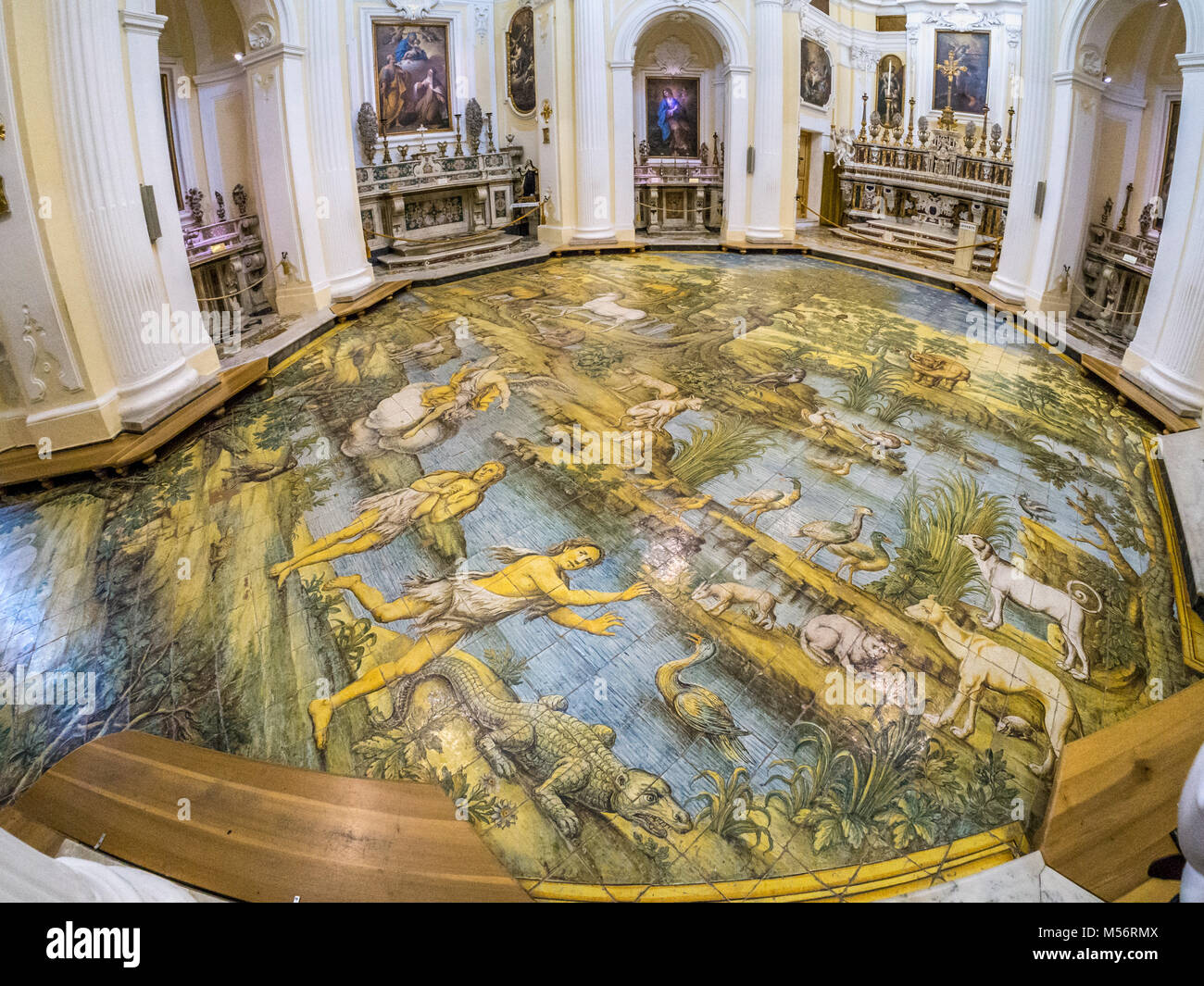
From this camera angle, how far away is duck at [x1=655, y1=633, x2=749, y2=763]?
4.78 meters

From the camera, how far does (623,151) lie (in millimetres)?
16672

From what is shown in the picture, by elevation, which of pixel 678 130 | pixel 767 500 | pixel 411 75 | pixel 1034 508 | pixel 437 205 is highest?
pixel 411 75

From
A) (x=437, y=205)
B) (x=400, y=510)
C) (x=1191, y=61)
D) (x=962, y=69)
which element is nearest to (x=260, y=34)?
(x=437, y=205)

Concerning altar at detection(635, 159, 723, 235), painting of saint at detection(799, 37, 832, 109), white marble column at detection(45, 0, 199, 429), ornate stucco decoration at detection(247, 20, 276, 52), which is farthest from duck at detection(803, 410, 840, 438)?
painting of saint at detection(799, 37, 832, 109)

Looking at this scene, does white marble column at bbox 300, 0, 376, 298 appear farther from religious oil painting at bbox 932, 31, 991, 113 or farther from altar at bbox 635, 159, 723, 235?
religious oil painting at bbox 932, 31, 991, 113

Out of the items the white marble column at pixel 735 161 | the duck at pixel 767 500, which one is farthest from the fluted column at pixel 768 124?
the duck at pixel 767 500

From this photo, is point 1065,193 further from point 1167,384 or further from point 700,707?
point 700,707

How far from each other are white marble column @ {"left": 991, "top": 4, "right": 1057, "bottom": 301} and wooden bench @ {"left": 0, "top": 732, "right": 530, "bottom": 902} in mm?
11509

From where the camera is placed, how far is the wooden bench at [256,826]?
3.88 metres

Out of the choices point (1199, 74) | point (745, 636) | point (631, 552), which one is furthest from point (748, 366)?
point (1199, 74)

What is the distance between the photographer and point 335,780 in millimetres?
4547

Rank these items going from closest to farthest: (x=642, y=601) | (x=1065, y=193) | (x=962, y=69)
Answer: (x=642, y=601) → (x=1065, y=193) → (x=962, y=69)

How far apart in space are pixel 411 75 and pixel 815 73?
986cm
